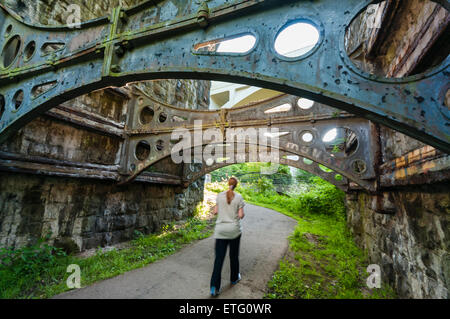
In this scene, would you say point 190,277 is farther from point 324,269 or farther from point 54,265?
point 324,269

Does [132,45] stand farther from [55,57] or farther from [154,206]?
[154,206]

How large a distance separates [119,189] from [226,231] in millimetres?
3894

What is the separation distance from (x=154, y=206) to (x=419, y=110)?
21.9 ft

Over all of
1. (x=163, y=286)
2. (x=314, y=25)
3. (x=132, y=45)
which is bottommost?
(x=163, y=286)

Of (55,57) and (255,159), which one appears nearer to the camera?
(55,57)

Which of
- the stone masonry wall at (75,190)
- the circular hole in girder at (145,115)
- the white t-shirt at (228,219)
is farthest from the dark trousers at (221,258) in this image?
the circular hole in girder at (145,115)

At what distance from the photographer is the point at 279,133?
14.8ft

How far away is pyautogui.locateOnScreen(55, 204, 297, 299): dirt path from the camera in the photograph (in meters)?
2.87

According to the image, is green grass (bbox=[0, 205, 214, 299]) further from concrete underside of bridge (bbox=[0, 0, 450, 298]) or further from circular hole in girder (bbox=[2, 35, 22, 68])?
circular hole in girder (bbox=[2, 35, 22, 68])

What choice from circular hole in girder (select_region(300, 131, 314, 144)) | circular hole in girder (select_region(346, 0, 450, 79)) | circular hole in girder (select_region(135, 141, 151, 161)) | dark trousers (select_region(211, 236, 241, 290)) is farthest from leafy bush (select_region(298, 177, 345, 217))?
circular hole in girder (select_region(135, 141, 151, 161))

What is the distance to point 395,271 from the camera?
2924mm

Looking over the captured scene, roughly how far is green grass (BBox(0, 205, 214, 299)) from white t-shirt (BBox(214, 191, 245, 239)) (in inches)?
84.0

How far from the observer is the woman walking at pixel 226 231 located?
2.85 m
